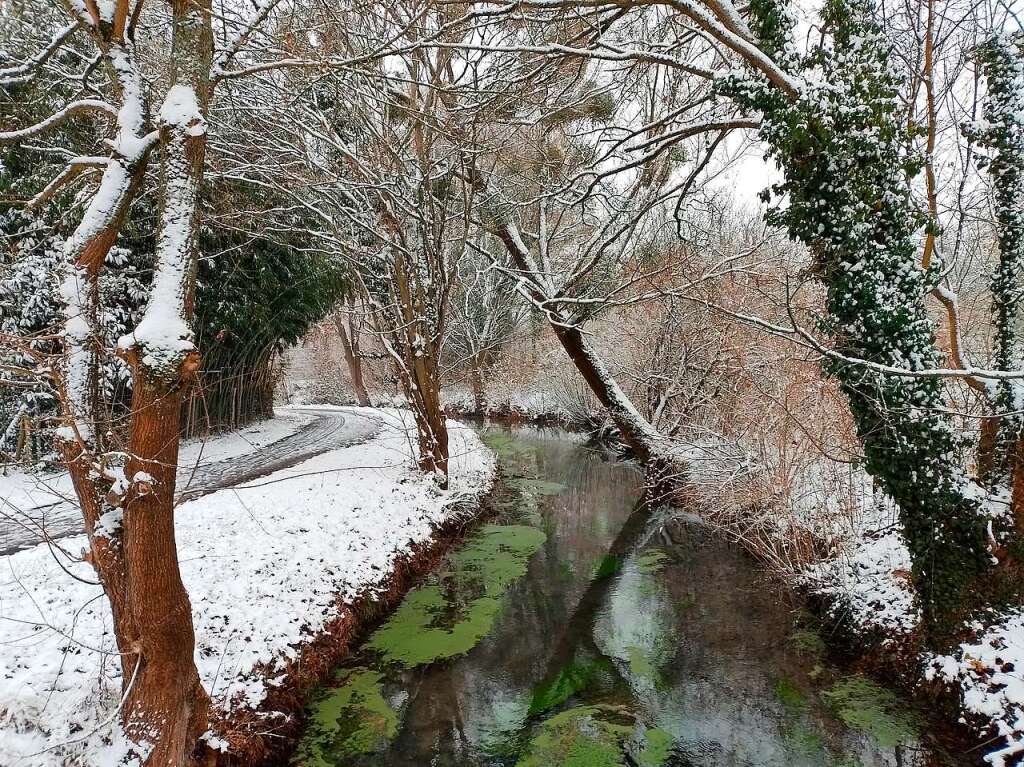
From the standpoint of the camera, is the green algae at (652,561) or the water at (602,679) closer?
the water at (602,679)

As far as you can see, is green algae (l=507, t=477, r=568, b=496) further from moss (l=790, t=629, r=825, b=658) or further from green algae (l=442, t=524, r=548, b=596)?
moss (l=790, t=629, r=825, b=658)

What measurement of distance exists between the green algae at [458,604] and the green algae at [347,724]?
558 mm

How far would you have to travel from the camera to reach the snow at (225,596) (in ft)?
13.0

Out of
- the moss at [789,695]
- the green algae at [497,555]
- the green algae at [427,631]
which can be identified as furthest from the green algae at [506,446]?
the moss at [789,695]

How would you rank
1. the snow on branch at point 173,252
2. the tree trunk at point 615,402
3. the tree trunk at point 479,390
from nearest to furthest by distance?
the snow on branch at point 173,252 < the tree trunk at point 615,402 < the tree trunk at point 479,390

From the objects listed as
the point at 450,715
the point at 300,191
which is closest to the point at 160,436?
the point at 450,715

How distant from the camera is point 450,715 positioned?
5605mm

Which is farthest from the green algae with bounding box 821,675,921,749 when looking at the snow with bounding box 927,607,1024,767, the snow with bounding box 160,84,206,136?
the snow with bounding box 160,84,206,136

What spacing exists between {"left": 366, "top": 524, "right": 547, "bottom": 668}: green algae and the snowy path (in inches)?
113

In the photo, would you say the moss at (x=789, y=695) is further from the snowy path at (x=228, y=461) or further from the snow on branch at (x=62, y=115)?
the snow on branch at (x=62, y=115)

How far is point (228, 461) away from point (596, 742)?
1161 centimetres

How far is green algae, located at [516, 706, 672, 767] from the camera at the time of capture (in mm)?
4891

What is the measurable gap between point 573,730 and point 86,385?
477 centimetres

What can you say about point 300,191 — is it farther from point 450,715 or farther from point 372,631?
point 450,715
